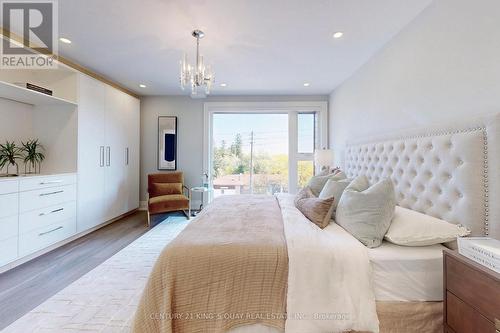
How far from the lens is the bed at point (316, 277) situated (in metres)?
1.23

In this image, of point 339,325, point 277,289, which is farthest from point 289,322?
point 339,325

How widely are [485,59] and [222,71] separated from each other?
2.87 m

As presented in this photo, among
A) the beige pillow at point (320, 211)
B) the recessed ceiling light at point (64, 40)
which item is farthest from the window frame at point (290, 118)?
the beige pillow at point (320, 211)

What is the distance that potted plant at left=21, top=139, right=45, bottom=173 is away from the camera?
116 inches

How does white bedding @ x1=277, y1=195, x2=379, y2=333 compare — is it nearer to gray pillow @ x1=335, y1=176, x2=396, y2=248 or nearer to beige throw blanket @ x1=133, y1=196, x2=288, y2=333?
beige throw blanket @ x1=133, y1=196, x2=288, y2=333

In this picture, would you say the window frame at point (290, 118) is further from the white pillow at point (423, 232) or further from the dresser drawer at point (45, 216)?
the white pillow at point (423, 232)

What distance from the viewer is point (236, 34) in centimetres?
237

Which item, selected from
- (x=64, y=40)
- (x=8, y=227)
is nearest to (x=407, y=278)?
(x=8, y=227)

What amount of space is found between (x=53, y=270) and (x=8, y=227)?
63 cm

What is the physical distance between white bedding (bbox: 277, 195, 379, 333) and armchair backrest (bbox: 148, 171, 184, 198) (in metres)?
3.38

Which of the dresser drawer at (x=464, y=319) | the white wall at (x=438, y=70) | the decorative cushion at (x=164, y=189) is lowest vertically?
the dresser drawer at (x=464, y=319)

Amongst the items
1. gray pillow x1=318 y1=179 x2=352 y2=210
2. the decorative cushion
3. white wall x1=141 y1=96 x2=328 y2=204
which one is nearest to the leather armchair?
the decorative cushion

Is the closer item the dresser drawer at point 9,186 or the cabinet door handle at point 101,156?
the dresser drawer at point 9,186

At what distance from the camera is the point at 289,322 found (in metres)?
1.21
